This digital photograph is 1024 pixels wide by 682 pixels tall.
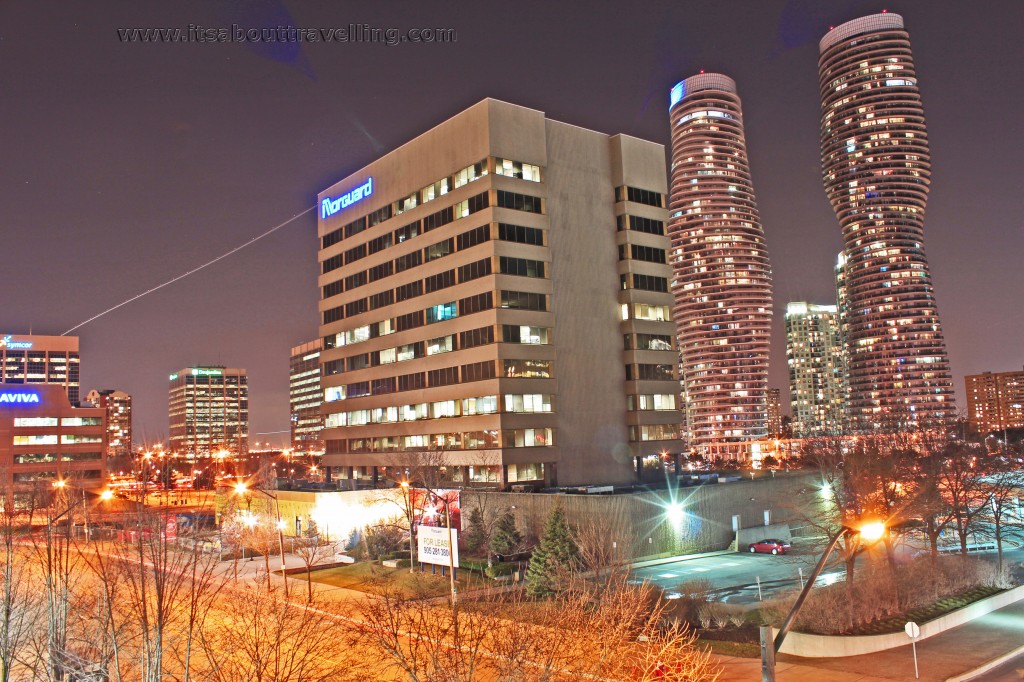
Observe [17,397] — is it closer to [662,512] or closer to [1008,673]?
[662,512]

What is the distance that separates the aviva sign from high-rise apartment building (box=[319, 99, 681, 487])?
93715 millimetres

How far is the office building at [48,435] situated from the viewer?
520 ft

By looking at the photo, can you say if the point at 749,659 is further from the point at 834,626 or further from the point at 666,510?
the point at 666,510

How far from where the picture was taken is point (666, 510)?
6222 cm

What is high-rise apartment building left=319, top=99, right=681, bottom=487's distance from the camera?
85.8m

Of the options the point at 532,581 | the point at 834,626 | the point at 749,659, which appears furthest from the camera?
the point at 532,581

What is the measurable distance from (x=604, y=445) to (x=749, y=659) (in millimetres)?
57487

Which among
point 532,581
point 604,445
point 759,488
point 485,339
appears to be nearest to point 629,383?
point 604,445

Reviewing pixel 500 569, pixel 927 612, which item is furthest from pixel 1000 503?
pixel 500 569

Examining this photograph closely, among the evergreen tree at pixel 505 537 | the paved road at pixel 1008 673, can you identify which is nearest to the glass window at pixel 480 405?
the evergreen tree at pixel 505 537

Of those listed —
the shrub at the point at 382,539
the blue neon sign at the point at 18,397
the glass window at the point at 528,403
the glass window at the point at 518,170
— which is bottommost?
the shrub at the point at 382,539

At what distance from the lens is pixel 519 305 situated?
8606 centimetres

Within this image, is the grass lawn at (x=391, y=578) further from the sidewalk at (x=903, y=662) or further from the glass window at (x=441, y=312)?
the glass window at (x=441, y=312)

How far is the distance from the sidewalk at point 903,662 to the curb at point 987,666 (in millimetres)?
160
